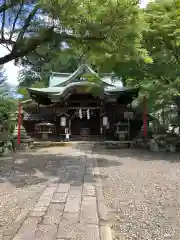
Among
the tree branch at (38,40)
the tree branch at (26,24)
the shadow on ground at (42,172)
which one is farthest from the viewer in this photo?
the tree branch at (26,24)

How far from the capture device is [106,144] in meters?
14.8

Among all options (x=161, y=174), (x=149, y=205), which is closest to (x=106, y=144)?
(x=161, y=174)

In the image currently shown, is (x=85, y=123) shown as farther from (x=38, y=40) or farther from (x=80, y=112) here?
(x=38, y=40)

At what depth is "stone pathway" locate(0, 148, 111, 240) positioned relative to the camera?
327 cm

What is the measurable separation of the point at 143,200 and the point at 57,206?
5.53 feet

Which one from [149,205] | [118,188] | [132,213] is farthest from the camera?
[118,188]

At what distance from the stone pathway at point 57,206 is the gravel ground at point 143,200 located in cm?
25

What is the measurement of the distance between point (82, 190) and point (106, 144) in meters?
9.46

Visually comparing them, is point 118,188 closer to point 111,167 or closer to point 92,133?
point 111,167

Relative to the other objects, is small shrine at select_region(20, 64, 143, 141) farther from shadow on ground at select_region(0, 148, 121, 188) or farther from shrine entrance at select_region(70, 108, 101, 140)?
shadow on ground at select_region(0, 148, 121, 188)

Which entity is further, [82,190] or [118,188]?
[118,188]

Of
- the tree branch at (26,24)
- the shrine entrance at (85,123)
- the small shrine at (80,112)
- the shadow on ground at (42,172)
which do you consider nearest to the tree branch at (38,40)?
the tree branch at (26,24)

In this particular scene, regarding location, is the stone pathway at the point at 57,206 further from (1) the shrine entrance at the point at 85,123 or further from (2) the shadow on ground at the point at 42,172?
(1) the shrine entrance at the point at 85,123

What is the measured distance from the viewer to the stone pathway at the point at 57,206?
3266 millimetres
